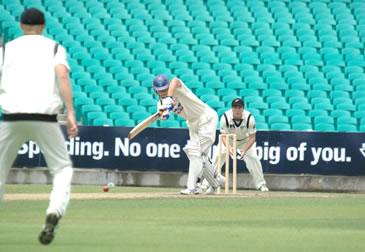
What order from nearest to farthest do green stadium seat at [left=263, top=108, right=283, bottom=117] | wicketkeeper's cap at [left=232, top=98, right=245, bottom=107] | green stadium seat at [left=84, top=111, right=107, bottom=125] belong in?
wicketkeeper's cap at [left=232, top=98, right=245, bottom=107] → green stadium seat at [left=84, top=111, right=107, bottom=125] → green stadium seat at [left=263, top=108, right=283, bottom=117]

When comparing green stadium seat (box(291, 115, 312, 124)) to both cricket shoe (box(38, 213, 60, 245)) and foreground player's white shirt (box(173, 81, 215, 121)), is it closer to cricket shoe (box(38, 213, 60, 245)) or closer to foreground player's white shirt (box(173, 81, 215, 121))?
foreground player's white shirt (box(173, 81, 215, 121))

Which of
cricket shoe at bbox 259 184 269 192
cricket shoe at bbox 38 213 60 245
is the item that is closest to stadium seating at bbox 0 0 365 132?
cricket shoe at bbox 259 184 269 192

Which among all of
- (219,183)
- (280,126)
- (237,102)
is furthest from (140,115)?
(219,183)

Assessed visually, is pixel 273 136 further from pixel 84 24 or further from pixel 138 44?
pixel 84 24

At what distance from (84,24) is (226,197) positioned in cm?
1260

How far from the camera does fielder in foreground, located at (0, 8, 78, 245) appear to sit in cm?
668

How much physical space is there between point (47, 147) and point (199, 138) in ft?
23.9

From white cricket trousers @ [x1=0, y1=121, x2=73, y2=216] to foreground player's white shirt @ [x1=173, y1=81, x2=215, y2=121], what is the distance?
21.7 feet

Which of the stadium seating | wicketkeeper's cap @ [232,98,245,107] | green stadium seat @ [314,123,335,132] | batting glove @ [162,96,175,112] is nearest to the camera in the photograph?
batting glove @ [162,96,175,112]

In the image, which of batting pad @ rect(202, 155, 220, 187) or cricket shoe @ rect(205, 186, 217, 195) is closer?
batting pad @ rect(202, 155, 220, 187)

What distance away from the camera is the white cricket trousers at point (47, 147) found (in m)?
6.68

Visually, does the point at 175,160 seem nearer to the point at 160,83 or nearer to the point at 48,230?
the point at 160,83

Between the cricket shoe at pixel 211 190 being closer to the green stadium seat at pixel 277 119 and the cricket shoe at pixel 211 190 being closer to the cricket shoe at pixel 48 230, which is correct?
the green stadium seat at pixel 277 119

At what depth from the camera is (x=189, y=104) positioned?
44.9 ft
